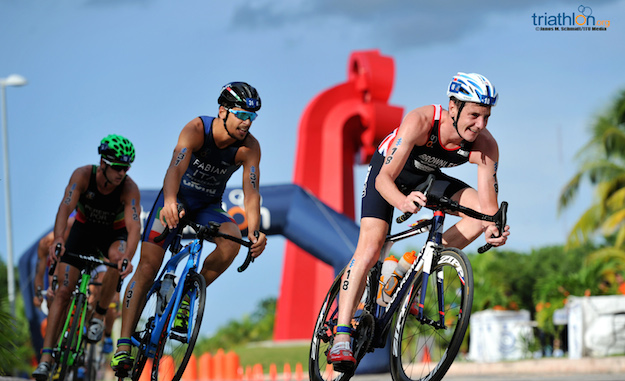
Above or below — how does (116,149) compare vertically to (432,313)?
above

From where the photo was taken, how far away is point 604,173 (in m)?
30.6

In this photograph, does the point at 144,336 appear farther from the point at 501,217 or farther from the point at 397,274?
the point at 501,217

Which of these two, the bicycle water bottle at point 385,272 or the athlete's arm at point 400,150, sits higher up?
the athlete's arm at point 400,150

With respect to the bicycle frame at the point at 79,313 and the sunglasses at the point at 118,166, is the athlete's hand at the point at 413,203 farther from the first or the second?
the bicycle frame at the point at 79,313

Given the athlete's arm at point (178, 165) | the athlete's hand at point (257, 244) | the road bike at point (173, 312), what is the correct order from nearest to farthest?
the road bike at point (173, 312), the athlete's arm at point (178, 165), the athlete's hand at point (257, 244)

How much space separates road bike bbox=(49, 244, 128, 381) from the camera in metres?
8.30

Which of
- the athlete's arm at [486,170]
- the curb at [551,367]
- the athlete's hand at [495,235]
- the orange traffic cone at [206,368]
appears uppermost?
the athlete's arm at [486,170]

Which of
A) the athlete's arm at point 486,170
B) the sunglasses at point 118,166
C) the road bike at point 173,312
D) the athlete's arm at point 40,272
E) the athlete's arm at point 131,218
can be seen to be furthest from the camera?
the athlete's arm at point 40,272

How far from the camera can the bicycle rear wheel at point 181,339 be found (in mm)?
6008

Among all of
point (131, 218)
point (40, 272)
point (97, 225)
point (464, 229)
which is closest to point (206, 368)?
point (40, 272)

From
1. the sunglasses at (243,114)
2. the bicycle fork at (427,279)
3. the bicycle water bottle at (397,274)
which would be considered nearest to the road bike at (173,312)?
the sunglasses at (243,114)

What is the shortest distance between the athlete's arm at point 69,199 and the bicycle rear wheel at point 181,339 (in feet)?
7.14

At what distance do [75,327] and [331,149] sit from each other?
17055 mm

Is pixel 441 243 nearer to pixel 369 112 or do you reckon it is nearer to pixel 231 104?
pixel 231 104
